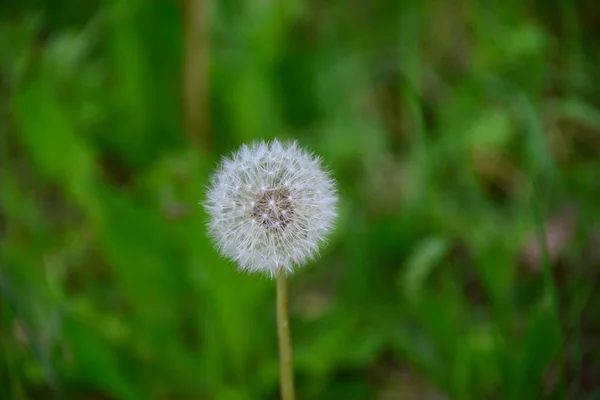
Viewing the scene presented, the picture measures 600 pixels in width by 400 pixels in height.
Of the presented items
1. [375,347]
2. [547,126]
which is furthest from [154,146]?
[547,126]

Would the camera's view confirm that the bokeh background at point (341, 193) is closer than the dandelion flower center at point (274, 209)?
No

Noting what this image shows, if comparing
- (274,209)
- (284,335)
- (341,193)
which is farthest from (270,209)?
(341,193)

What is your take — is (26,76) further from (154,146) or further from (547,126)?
(547,126)

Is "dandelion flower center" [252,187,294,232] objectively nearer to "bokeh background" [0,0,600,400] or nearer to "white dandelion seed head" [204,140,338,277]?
"white dandelion seed head" [204,140,338,277]

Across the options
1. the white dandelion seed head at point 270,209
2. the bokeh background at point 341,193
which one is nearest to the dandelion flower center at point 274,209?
the white dandelion seed head at point 270,209

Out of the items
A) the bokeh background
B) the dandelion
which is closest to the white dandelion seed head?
the dandelion

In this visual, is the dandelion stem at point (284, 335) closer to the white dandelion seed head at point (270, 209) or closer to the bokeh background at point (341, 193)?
the white dandelion seed head at point (270, 209)
